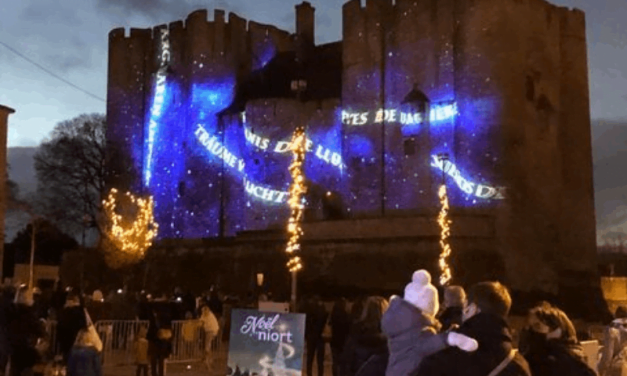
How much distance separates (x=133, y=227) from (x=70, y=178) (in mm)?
13328

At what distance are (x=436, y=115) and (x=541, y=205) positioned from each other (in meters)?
6.15

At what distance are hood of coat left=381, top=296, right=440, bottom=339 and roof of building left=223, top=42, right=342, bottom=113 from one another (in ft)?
137

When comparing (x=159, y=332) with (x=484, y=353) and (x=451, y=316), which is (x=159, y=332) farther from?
(x=484, y=353)

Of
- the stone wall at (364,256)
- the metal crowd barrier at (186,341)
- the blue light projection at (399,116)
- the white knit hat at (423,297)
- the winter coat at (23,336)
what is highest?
the blue light projection at (399,116)

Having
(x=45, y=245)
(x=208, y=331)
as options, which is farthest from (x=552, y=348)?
(x=45, y=245)

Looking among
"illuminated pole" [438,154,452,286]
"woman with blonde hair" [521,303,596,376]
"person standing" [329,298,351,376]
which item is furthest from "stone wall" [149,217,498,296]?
"woman with blonde hair" [521,303,596,376]

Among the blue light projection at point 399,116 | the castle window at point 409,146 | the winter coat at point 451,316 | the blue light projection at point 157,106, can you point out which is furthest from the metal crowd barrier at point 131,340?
the blue light projection at point 157,106

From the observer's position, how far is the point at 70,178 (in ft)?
193

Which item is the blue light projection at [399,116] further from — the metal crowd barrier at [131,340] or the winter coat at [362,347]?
the winter coat at [362,347]

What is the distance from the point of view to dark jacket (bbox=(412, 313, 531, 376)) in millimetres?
4312

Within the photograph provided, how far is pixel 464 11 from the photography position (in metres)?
40.0

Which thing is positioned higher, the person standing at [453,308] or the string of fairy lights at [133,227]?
the string of fairy lights at [133,227]

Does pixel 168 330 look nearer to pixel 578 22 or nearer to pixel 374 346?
pixel 374 346

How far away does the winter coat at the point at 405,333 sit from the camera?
5301mm
